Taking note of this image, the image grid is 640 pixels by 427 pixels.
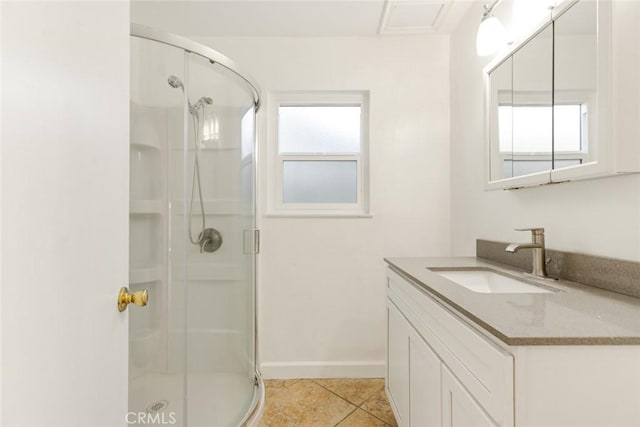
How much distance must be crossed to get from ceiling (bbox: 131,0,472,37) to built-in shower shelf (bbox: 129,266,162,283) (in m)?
1.60

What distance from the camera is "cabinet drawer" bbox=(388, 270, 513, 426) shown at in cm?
66

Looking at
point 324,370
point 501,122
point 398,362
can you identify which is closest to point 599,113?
point 501,122

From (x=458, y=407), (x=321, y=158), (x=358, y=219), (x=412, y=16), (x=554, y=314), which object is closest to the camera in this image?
(x=554, y=314)

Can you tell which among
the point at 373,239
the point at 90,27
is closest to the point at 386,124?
the point at 373,239

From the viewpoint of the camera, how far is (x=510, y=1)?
163 cm

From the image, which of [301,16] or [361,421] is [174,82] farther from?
[361,421]

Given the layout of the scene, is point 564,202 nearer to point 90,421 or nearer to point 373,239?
point 373,239

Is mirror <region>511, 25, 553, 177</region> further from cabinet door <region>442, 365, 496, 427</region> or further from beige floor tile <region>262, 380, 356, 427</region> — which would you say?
beige floor tile <region>262, 380, 356, 427</region>

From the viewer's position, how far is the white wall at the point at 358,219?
229 cm

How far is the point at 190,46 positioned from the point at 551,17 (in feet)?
4.83

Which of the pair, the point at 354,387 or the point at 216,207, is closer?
the point at 216,207

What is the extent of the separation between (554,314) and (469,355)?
22 centimetres

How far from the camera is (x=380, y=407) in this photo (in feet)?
6.24

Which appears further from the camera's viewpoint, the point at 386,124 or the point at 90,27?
the point at 386,124
